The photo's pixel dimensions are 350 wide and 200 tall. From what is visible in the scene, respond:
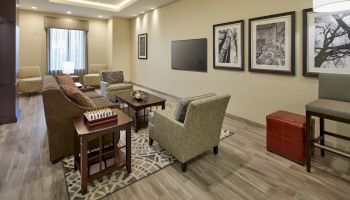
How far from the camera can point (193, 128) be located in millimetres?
2291

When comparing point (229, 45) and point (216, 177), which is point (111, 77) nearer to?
point (229, 45)

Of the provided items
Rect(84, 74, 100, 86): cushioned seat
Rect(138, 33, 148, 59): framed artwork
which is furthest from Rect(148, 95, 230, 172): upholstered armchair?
Rect(84, 74, 100, 86): cushioned seat

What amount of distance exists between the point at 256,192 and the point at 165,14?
5.53 meters

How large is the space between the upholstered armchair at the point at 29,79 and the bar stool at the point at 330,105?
23.7 feet

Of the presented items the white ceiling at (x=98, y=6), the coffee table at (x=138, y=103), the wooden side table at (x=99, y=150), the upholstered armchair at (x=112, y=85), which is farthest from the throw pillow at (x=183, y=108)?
the white ceiling at (x=98, y=6)

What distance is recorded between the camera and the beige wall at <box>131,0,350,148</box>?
3162mm

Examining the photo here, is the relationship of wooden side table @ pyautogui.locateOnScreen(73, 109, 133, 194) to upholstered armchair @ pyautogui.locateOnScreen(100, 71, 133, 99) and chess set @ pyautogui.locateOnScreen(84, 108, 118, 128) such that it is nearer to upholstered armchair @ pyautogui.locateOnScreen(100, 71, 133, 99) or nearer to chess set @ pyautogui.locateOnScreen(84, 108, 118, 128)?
chess set @ pyautogui.locateOnScreen(84, 108, 118, 128)

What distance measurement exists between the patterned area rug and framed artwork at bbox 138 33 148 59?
5.01 meters

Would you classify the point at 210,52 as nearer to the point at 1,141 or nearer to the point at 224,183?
the point at 224,183

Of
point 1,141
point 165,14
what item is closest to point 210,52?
point 165,14

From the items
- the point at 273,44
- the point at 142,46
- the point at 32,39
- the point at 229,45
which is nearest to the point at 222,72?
the point at 229,45

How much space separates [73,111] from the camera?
2.51 metres

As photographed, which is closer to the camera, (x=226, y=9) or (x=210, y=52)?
(x=226, y=9)

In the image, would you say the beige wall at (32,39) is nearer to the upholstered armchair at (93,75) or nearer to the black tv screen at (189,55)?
the upholstered armchair at (93,75)
